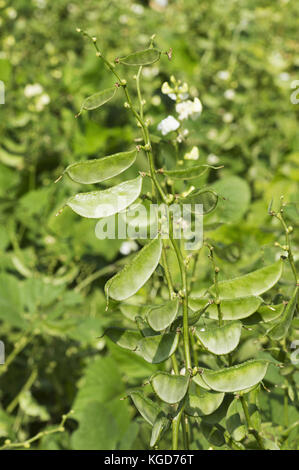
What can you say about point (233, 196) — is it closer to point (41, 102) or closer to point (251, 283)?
point (251, 283)

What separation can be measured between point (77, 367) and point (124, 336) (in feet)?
2.45

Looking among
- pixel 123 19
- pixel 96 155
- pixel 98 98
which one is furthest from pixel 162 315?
pixel 123 19

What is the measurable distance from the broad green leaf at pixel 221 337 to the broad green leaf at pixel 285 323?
59mm

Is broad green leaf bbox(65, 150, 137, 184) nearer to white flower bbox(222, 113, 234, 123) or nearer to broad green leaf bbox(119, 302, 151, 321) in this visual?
broad green leaf bbox(119, 302, 151, 321)

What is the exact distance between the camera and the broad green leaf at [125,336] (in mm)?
722

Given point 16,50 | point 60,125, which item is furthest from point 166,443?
point 16,50

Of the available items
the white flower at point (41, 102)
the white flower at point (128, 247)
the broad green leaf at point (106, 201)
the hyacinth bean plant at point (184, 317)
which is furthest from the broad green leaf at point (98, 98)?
the white flower at point (41, 102)

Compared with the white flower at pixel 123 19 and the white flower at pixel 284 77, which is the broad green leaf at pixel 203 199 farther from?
the white flower at pixel 123 19

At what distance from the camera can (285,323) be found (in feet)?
2.18

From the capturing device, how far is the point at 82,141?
1.95 m

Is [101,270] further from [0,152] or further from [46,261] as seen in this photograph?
[0,152]

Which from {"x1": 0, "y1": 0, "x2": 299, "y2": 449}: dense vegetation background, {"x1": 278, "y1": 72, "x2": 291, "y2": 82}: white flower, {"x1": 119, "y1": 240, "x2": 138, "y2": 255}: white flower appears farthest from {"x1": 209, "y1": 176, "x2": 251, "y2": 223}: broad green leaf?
{"x1": 278, "y1": 72, "x2": 291, "y2": 82}: white flower
